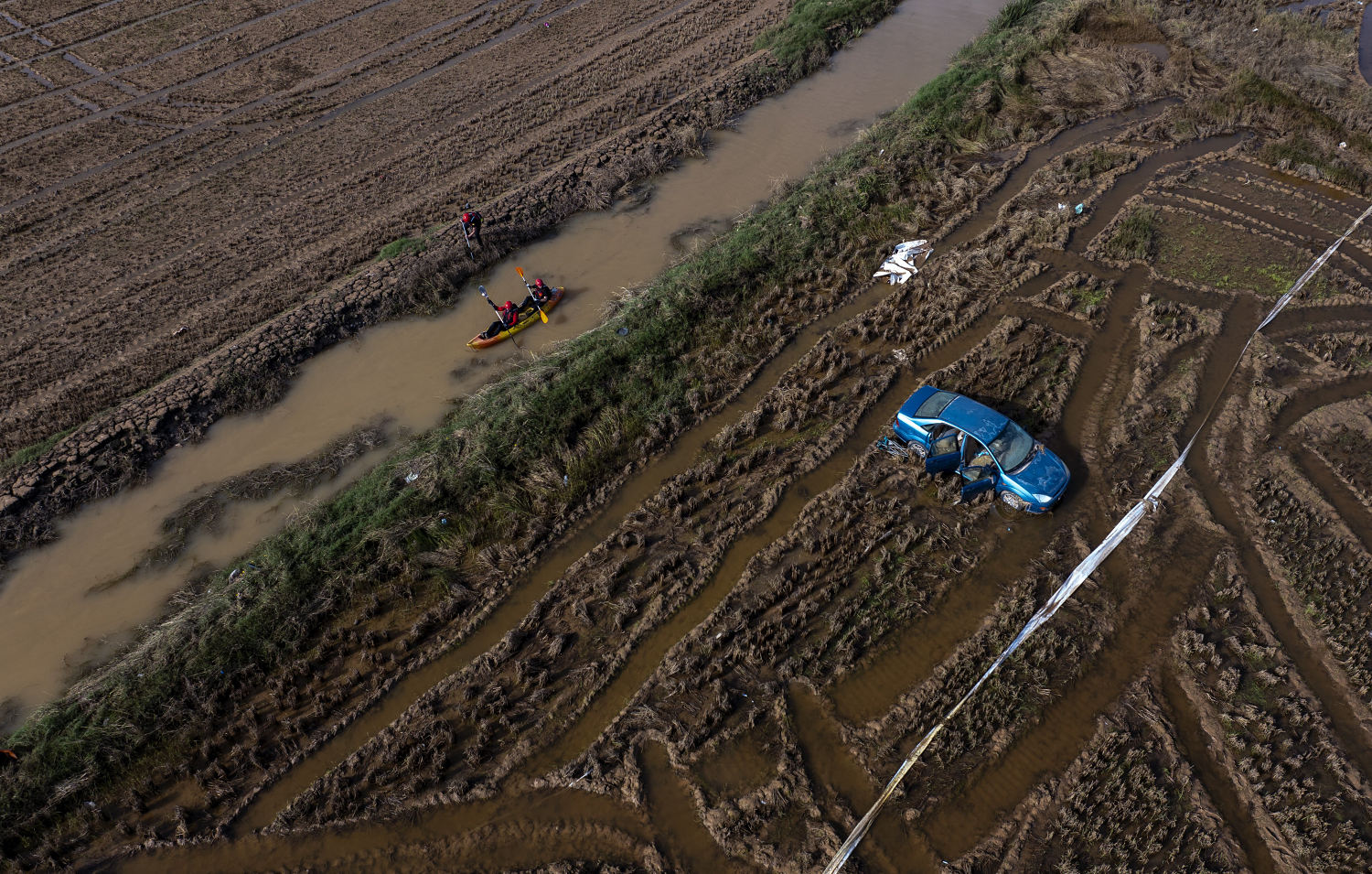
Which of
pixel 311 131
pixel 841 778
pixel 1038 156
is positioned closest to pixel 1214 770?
pixel 841 778

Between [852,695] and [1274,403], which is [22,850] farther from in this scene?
[1274,403]

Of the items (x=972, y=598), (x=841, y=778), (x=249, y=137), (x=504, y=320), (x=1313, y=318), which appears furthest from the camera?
(x=249, y=137)

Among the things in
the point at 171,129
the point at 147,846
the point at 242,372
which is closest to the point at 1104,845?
the point at 147,846

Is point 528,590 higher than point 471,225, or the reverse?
point 471,225

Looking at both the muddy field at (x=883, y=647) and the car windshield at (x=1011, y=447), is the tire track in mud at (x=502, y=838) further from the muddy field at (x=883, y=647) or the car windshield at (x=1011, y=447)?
the car windshield at (x=1011, y=447)

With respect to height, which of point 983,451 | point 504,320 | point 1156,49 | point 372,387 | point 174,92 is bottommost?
point 983,451

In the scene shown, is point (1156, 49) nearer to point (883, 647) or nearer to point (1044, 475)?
point (1044, 475)

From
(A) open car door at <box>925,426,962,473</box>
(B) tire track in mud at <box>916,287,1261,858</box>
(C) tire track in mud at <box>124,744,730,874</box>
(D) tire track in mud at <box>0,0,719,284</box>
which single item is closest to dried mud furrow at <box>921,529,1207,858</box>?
(B) tire track in mud at <box>916,287,1261,858</box>
